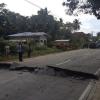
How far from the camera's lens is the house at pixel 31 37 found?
60.2 metres

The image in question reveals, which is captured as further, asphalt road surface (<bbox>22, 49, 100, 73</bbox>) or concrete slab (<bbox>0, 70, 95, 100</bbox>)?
asphalt road surface (<bbox>22, 49, 100, 73</bbox>)

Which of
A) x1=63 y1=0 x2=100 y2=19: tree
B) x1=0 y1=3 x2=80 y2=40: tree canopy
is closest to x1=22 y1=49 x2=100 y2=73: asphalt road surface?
x1=63 y1=0 x2=100 y2=19: tree

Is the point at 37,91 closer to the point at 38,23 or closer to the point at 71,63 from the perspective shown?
the point at 71,63

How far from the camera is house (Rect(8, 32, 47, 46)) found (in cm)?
6019

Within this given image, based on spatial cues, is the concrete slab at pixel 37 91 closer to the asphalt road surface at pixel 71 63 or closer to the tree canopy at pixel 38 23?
the asphalt road surface at pixel 71 63

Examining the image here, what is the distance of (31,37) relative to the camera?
62688 mm

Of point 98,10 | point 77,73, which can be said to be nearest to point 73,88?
point 77,73

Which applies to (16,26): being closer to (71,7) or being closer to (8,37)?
(8,37)

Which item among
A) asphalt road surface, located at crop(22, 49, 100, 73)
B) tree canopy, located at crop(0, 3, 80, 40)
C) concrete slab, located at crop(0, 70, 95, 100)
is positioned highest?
tree canopy, located at crop(0, 3, 80, 40)

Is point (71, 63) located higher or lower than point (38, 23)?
lower

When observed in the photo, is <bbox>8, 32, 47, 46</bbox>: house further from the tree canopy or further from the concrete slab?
the concrete slab

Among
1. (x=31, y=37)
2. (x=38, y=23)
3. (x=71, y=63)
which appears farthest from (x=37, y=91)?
(x=38, y=23)

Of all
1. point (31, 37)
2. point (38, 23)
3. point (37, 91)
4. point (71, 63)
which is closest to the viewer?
point (37, 91)

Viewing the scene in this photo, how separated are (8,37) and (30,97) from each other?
2201 inches
